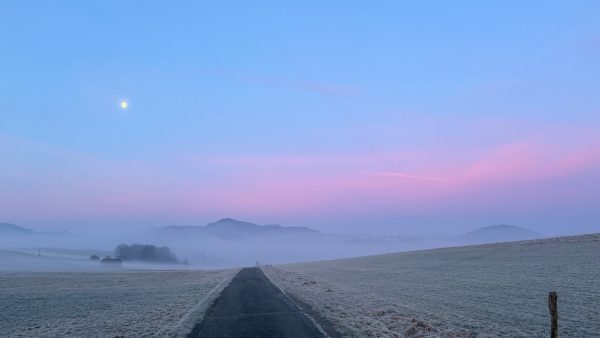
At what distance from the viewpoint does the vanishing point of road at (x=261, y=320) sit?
59.5ft

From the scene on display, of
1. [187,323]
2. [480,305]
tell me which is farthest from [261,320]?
[480,305]

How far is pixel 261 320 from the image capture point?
21344 mm

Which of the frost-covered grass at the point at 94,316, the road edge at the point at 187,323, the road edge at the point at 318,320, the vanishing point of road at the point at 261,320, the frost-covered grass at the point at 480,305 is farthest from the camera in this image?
the frost-covered grass at the point at 94,316

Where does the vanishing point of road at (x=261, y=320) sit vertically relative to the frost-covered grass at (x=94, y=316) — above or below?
above

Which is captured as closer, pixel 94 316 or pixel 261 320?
pixel 261 320

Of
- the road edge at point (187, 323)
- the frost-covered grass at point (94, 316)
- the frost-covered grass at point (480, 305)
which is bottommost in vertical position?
the frost-covered grass at point (94, 316)

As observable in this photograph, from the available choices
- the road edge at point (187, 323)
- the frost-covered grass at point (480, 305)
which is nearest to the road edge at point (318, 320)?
the frost-covered grass at point (480, 305)

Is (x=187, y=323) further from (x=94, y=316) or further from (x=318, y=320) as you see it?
(x=94, y=316)

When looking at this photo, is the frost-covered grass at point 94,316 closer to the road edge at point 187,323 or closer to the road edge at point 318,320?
the road edge at point 187,323

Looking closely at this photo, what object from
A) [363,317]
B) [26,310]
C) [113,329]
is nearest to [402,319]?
[363,317]

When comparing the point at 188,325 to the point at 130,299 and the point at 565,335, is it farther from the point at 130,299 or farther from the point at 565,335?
the point at 130,299

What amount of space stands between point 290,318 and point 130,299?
16984 millimetres

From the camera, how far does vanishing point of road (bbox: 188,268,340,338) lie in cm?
1812

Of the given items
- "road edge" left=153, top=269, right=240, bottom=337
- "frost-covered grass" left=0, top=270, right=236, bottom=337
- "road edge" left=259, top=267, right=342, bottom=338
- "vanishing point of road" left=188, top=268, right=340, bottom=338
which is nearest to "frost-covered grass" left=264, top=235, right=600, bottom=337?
"road edge" left=259, top=267, right=342, bottom=338
